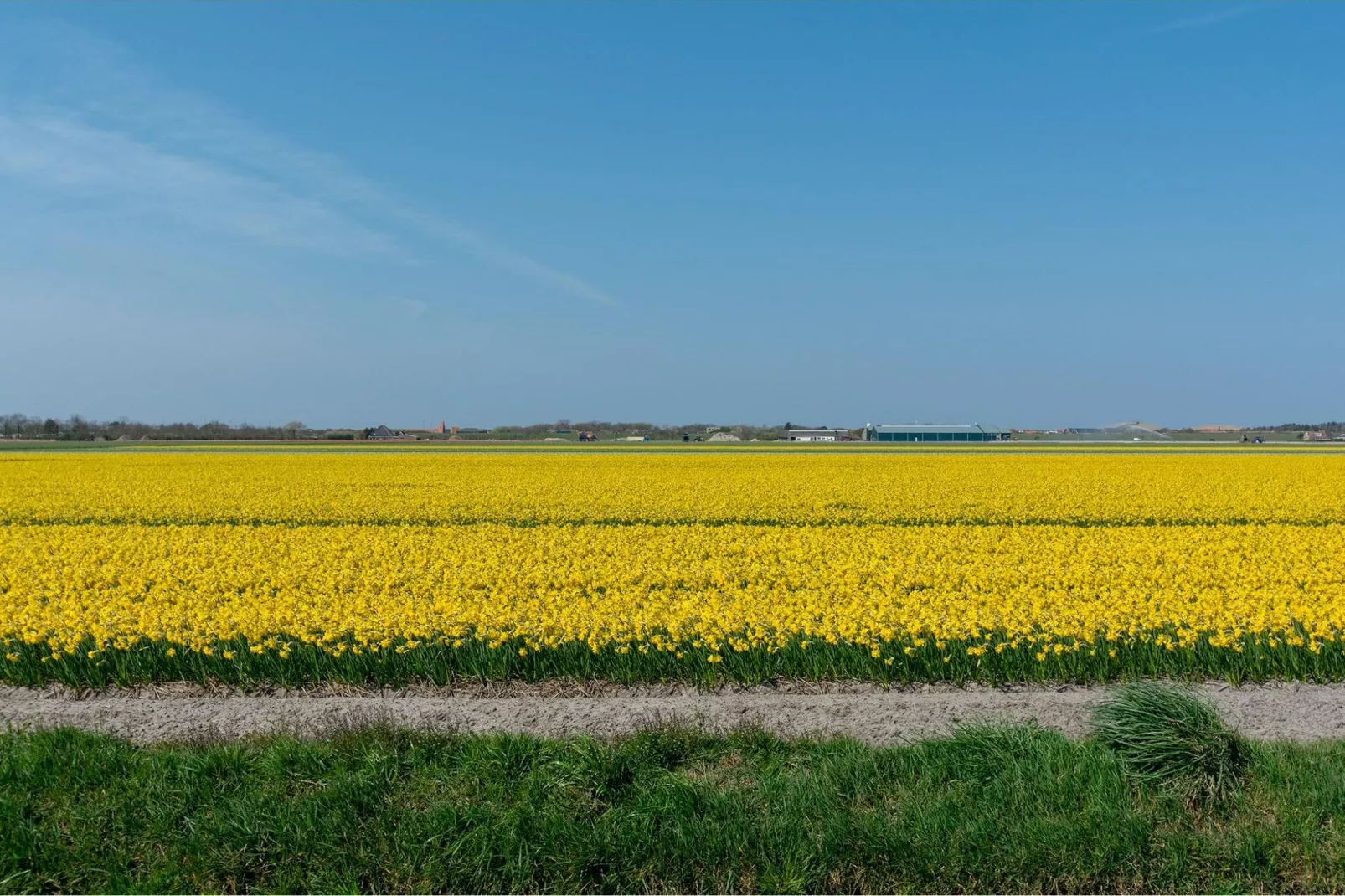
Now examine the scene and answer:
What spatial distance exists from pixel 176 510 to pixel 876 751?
23218mm

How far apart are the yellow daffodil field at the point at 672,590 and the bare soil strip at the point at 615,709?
263 millimetres

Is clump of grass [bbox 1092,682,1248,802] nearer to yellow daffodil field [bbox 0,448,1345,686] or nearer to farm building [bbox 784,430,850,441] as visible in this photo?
yellow daffodil field [bbox 0,448,1345,686]

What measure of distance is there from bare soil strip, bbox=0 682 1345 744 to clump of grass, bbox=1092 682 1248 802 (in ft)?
3.53

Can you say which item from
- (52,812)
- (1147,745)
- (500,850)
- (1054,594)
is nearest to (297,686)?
(52,812)

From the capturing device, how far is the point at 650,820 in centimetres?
536

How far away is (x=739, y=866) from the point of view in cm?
501

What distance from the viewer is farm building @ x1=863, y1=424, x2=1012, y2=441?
130625 millimetres

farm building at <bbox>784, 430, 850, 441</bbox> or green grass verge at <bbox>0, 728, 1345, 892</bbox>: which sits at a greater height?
farm building at <bbox>784, 430, 850, 441</bbox>

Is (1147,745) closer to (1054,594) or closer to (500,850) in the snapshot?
(500,850)

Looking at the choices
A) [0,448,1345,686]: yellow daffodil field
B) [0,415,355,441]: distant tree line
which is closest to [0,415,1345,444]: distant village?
[0,415,355,441]: distant tree line

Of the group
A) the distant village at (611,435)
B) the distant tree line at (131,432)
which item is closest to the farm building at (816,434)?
the distant village at (611,435)

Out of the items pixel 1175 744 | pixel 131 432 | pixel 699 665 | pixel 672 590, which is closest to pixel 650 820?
pixel 699 665

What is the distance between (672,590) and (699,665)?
301 centimetres

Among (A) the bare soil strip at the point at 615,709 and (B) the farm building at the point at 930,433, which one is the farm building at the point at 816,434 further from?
(A) the bare soil strip at the point at 615,709
